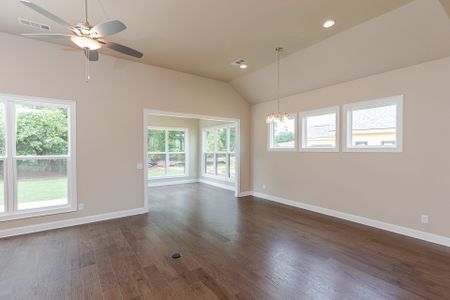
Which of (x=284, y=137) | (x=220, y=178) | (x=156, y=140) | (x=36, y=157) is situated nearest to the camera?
(x=36, y=157)

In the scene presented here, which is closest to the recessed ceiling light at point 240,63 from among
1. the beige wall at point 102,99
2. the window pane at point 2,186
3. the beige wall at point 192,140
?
the beige wall at point 102,99

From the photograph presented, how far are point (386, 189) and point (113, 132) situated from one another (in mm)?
5639

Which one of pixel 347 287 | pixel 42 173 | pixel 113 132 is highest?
pixel 113 132

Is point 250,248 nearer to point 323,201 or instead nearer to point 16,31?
point 323,201

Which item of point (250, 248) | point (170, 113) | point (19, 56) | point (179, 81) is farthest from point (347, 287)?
point (19, 56)

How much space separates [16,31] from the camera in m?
3.63

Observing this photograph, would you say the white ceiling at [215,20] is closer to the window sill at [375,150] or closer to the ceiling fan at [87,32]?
the ceiling fan at [87,32]

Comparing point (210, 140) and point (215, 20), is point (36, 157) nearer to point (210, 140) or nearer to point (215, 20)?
point (215, 20)

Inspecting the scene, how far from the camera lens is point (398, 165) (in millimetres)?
3922

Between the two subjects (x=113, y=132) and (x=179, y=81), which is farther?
(x=179, y=81)

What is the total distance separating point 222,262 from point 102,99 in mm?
4024

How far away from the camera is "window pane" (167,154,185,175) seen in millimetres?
9188

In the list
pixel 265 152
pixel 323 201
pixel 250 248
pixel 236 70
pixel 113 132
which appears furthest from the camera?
pixel 265 152

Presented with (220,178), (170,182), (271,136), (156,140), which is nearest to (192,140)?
(156,140)
